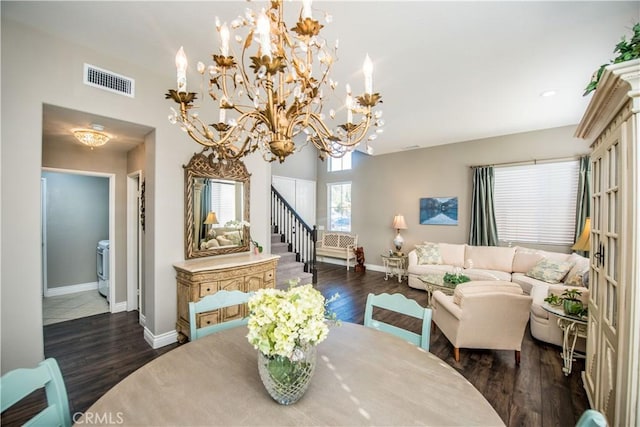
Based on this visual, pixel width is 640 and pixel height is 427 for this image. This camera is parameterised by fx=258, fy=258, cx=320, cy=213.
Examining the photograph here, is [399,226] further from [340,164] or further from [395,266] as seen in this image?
[340,164]

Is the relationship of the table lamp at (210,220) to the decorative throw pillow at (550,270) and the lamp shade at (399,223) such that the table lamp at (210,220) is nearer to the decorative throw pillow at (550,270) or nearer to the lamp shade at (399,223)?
the lamp shade at (399,223)

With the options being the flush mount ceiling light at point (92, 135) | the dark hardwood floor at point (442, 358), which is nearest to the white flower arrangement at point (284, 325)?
the dark hardwood floor at point (442, 358)

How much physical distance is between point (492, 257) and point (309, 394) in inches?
195

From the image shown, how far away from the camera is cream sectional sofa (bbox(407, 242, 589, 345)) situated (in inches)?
121

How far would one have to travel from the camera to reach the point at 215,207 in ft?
11.0

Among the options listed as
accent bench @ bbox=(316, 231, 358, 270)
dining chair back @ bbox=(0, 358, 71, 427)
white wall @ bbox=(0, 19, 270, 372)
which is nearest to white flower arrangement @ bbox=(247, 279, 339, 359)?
dining chair back @ bbox=(0, 358, 71, 427)

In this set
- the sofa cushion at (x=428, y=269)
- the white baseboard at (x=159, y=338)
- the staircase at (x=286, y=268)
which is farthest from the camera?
the sofa cushion at (x=428, y=269)

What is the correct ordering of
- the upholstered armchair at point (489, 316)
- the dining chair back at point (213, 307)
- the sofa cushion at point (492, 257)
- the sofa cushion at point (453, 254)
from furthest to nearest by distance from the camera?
the sofa cushion at point (453, 254)
the sofa cushion at point (492, 257)
the upholstered armchair at point (489, 316)
the dining chair back at point (213, 307)

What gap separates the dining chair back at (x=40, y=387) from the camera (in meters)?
0.86

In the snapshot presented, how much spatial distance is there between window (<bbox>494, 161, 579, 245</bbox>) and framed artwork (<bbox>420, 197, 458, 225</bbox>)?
77 cm

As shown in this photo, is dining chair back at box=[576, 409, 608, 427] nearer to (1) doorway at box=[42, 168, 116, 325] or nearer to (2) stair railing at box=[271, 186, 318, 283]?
(2) stair railing at box=[271, 186, 318, 283]

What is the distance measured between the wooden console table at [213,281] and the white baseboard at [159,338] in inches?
3.4

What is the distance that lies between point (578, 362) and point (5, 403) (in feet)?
13.7

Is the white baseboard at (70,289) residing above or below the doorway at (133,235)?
below
